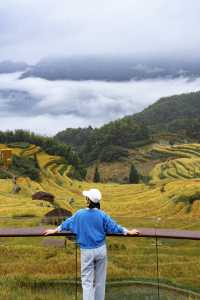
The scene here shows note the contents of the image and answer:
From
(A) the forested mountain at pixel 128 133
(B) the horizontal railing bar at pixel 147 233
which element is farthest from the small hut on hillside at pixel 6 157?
(B) the horizontal railing bar at pixel 147 233

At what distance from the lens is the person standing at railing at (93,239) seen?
6.04 m

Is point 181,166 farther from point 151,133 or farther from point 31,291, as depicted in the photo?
point 31,291

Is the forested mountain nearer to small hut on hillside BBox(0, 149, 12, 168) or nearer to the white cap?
small hut on hillside BBox(0, 149, 12, 168)

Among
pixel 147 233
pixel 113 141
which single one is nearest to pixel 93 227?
pixel 147 233

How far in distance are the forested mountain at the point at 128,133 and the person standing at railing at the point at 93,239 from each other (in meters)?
114

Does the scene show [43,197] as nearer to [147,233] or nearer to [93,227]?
[147,233]

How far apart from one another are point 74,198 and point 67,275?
49362 millimetres

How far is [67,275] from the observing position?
7633 millimetres

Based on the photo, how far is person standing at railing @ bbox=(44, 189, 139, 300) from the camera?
19.8 feet

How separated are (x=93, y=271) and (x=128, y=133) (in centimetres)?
12194

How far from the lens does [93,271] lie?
609cm

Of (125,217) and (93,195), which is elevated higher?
(93,195)

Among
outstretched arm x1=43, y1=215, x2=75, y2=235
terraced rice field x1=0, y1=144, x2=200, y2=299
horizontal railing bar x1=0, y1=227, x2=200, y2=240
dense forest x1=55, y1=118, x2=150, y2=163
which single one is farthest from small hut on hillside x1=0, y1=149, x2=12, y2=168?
outstretched arm x1=43, y1=215, x2=75, y2=235

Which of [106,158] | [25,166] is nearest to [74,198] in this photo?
[25,166]
